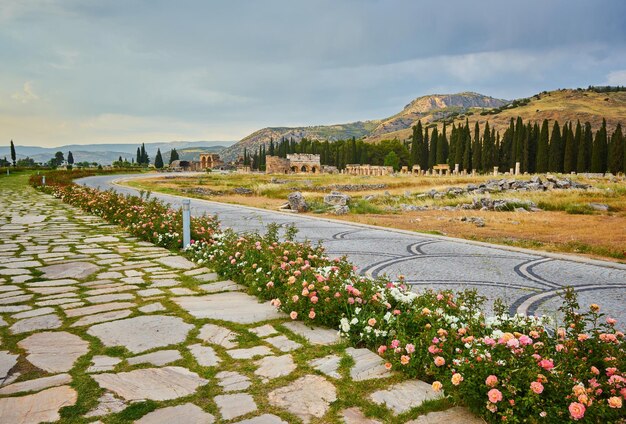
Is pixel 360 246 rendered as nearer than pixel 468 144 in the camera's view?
Yes

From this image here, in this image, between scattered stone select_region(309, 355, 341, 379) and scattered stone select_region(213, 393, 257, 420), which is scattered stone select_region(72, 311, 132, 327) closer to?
scattered stone select_region(213, 393, 257, 420)

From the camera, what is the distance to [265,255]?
546 cm

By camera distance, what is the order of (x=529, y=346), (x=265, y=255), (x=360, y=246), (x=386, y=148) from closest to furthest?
(x=529, y=346)
(x=265, y=255)
(x=360, y=246)
(x=386, y=148)

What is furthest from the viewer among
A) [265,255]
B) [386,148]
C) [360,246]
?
[386,148]

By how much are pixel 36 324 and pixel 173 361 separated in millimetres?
1658

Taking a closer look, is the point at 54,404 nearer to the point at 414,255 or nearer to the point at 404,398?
the point at 404,398

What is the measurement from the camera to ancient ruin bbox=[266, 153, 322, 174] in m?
78.6

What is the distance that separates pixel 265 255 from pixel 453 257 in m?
4.01

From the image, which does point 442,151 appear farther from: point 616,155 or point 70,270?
point 70,270

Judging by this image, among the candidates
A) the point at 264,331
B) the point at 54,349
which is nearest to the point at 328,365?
the point at 264,331

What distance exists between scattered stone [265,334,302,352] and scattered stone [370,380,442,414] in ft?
3.05

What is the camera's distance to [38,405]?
8.06 ft

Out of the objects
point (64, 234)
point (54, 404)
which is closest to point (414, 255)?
point (54, 404)

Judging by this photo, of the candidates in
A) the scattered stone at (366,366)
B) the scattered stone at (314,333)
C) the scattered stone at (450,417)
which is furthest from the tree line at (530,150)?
the scattered stone at (450,417)
